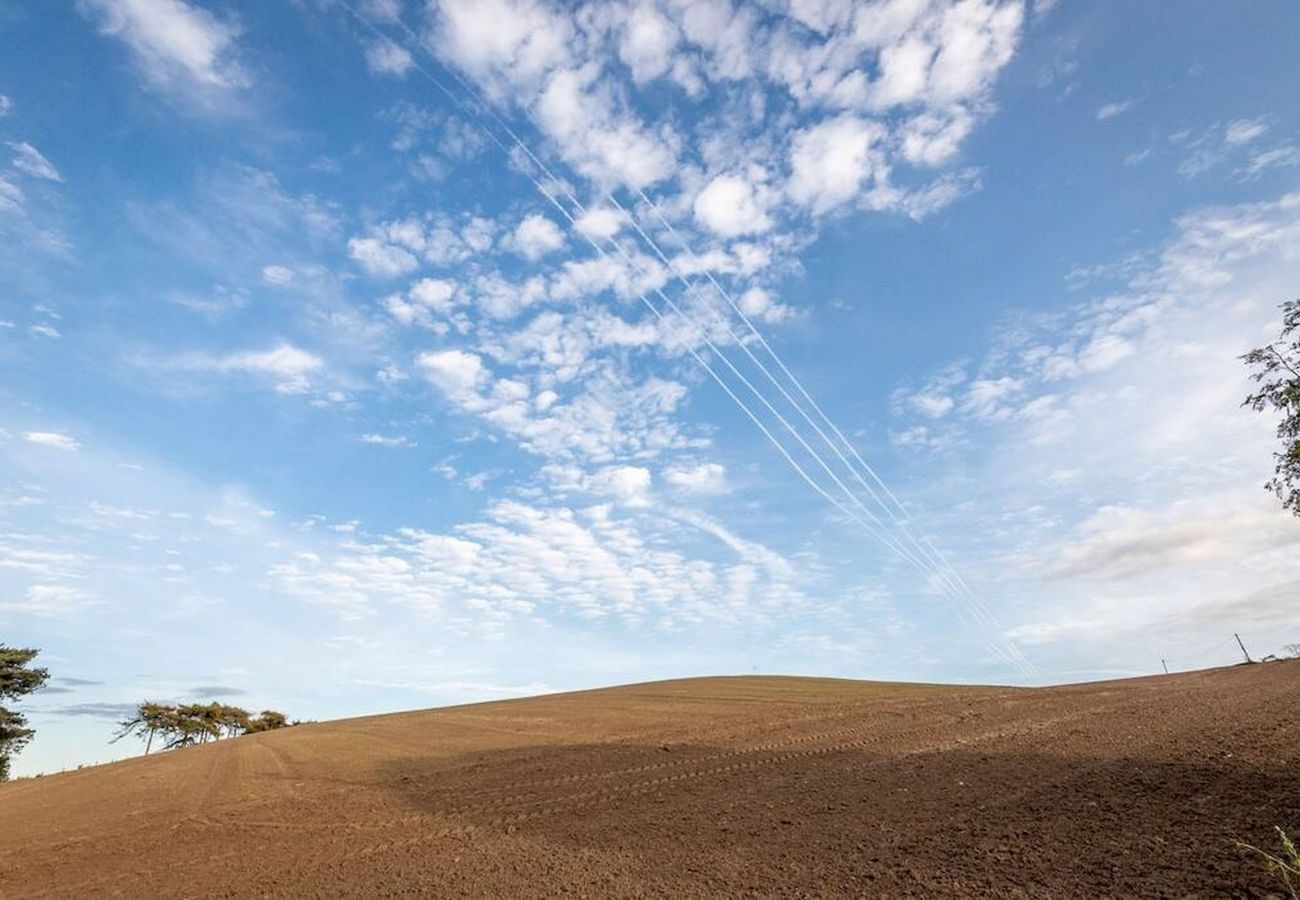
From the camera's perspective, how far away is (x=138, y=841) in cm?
1530

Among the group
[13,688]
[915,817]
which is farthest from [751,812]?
[13,688]

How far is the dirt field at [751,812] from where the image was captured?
363 inches

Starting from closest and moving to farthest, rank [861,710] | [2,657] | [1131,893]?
[1131,893] → [861,710] → [2,657]

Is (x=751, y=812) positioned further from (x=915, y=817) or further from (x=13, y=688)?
(x=13, y=688)

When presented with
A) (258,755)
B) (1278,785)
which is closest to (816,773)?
(1278,785)

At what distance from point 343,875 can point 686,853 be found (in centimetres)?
585

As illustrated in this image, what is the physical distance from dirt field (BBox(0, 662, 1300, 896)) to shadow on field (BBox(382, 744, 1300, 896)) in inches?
2.2

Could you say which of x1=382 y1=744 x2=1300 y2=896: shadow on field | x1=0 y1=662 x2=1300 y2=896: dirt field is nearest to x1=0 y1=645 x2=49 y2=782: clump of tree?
x1=0 y1=662 x2=1300 y2=896: dirt field

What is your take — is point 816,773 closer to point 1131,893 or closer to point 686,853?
A: point 686,853

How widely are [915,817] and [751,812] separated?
10.2 feet

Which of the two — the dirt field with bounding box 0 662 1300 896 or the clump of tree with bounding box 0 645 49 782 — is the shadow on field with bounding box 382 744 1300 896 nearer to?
the dirt field with bounding box 0 662 1300 896

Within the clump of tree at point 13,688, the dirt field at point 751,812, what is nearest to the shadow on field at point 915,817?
the dirt field at point 751,812

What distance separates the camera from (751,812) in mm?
13102

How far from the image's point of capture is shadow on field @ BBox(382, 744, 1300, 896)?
849 cm
